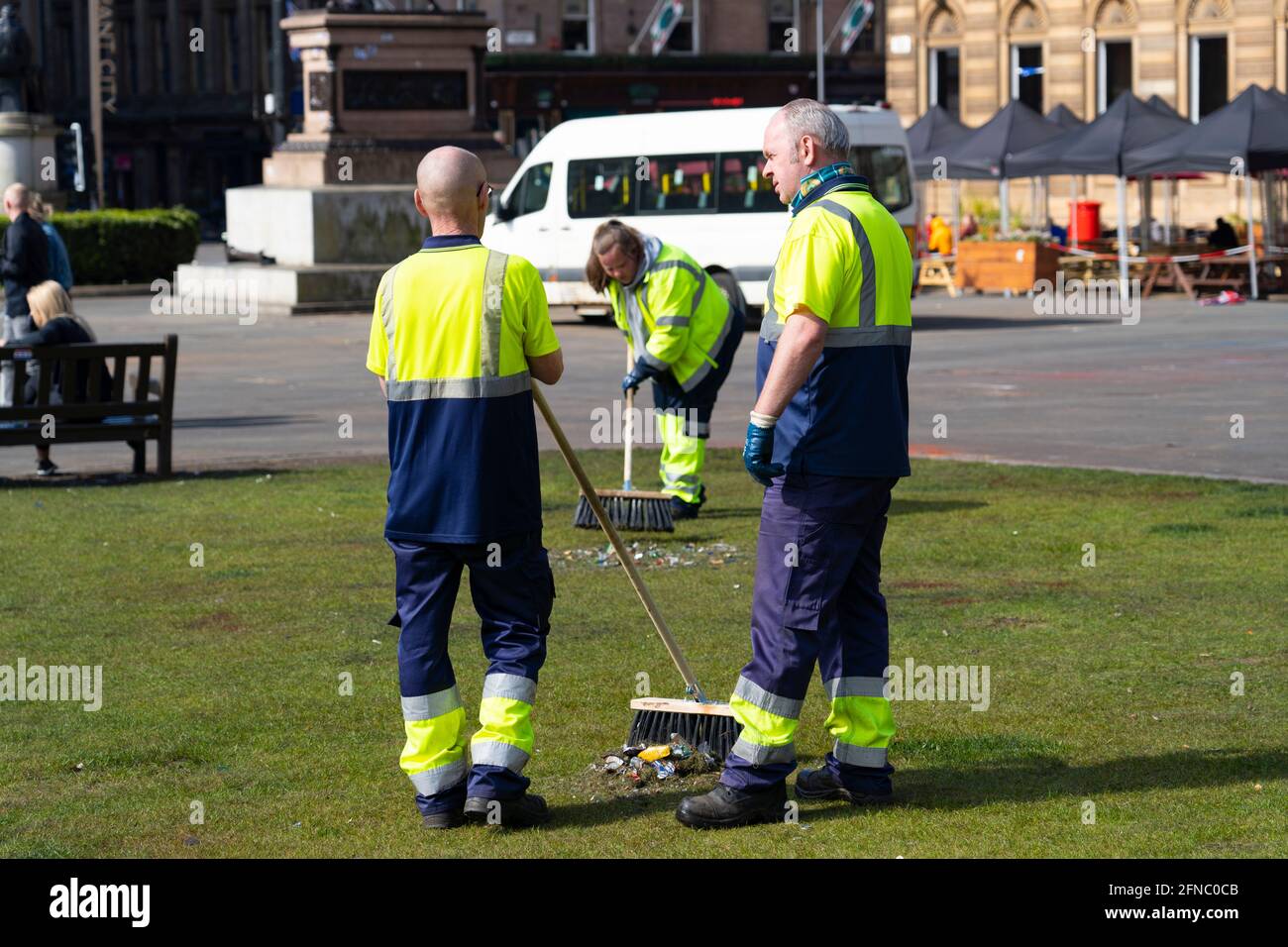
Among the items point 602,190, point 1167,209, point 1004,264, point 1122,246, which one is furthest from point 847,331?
point 1167,209

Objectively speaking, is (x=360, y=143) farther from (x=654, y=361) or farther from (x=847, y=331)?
(x=847, y=331)

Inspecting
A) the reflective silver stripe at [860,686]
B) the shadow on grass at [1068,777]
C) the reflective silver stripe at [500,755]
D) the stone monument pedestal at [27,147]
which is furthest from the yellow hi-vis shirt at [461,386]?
the stone monument pedestal at [27,147]

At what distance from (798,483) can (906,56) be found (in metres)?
42.5

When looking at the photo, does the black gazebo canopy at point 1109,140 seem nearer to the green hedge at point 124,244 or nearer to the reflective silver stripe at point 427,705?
the green hedge at point 124,244

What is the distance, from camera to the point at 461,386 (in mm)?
5770

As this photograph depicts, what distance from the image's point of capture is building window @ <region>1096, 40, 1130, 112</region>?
42.7m

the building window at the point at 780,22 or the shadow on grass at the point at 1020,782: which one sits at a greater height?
the building window at the point at 780,22

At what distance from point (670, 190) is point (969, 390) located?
29.0 feet

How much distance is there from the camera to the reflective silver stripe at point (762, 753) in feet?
18.8

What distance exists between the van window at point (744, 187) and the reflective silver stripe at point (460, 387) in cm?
1973

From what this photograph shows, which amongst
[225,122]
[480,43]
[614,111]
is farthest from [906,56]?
[225,122]

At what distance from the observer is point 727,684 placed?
739 centimetres
